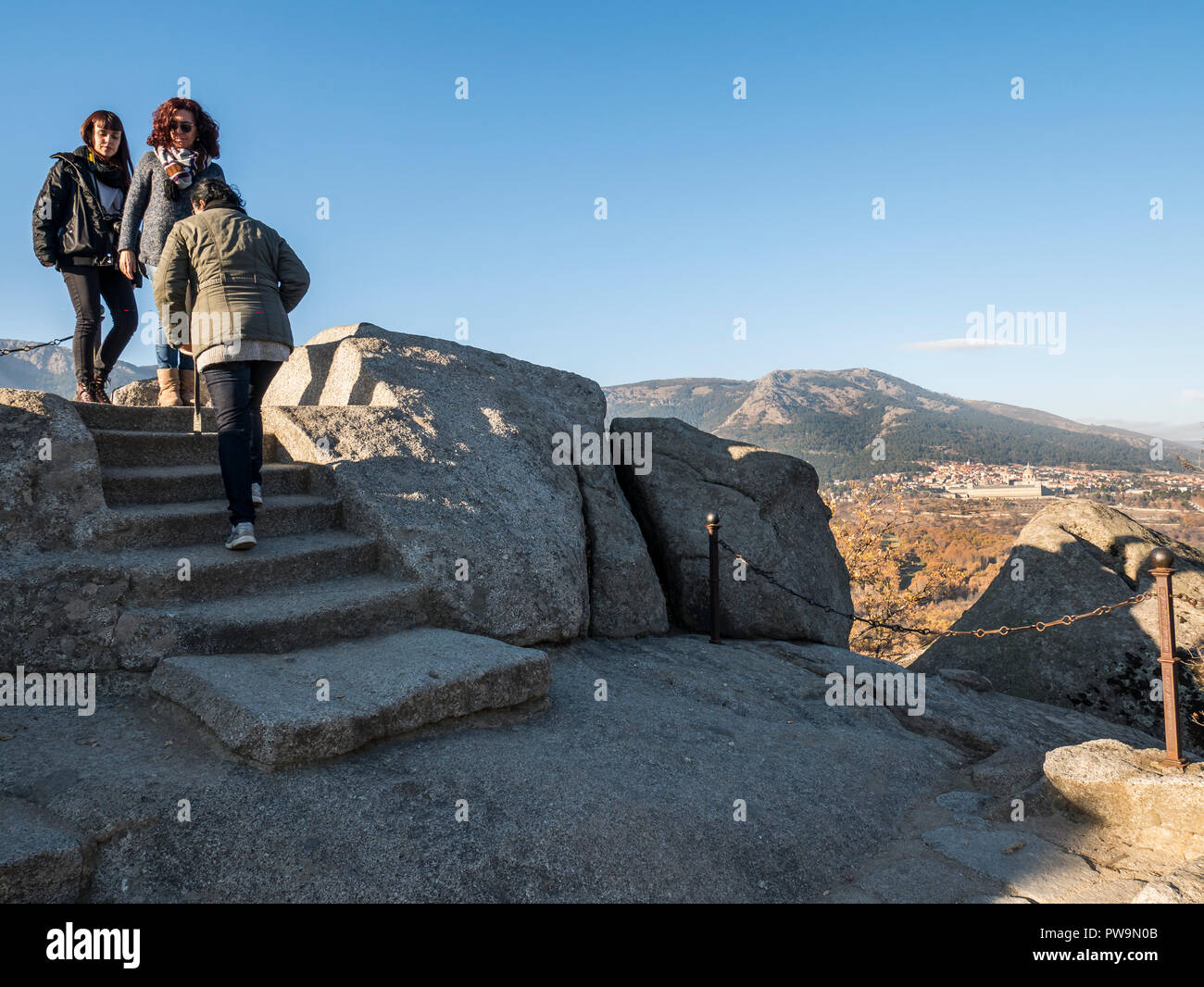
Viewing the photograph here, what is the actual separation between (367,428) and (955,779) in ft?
15.9

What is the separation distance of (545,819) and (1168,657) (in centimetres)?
371

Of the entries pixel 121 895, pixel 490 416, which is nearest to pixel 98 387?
pixel 490 416

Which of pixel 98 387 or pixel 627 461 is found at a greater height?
pixel 98 387

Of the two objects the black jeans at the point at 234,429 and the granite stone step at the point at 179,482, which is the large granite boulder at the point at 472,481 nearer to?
the granite stone step at the point at 179,482

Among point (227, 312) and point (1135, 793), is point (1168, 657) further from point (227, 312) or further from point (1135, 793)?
point (227, 312)

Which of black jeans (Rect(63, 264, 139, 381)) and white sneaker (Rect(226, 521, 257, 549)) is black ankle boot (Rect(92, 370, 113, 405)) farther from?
white sneaker (Rect(226, 521, 257, 549))

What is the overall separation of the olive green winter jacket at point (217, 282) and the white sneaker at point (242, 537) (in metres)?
1.14

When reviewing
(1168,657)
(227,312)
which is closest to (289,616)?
(227,312)

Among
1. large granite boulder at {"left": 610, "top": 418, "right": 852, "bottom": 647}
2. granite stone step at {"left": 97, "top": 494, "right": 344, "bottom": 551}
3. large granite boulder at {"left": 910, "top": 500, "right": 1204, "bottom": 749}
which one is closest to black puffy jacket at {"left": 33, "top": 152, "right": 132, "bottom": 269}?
granite stone step at {"left": 97, "top": 494, "right": 344, "bottom": 551}

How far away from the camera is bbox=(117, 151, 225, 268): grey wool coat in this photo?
5719mm

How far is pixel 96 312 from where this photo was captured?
5848 mm

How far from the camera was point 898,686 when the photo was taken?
6.36 m
